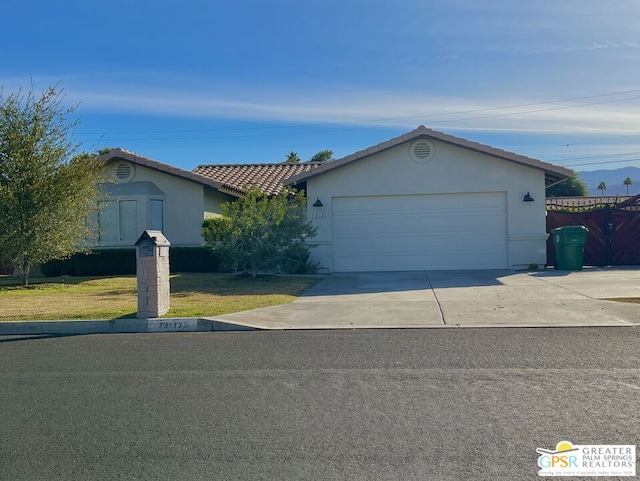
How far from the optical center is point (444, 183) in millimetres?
19219

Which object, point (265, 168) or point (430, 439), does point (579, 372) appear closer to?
point (430, 439)

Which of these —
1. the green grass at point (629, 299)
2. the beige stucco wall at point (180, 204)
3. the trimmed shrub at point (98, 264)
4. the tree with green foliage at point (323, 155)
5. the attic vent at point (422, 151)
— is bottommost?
the green grass at point (629, 299)

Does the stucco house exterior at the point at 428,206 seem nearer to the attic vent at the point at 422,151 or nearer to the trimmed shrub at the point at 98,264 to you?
the attic vent at the point at 422,151

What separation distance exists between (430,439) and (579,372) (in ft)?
8.74

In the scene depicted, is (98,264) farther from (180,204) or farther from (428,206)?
(428,206)

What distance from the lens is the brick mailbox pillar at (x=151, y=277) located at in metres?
10.8

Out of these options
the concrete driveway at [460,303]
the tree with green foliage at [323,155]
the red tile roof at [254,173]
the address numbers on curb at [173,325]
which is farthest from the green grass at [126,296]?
the tree with green foliage at [323,155]

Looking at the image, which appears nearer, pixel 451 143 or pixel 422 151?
pixel 451 143

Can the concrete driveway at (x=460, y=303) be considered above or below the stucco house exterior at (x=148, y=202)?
below

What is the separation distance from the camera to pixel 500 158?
18.9 metres

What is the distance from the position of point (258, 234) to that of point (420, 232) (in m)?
5.83

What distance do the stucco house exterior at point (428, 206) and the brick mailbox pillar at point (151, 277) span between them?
881 cm

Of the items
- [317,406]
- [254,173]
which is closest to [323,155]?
[254,173]

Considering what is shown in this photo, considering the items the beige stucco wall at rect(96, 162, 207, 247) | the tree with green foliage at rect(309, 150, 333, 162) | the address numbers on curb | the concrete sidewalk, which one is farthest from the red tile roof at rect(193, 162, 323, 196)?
the tree with green foliage at rect(309, 150, 333, 162)
